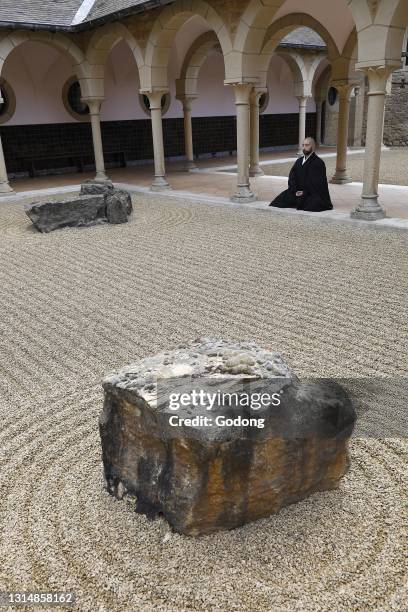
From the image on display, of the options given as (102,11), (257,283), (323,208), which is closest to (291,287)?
(257,283)


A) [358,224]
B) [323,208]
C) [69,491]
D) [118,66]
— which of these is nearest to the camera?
[69,491]

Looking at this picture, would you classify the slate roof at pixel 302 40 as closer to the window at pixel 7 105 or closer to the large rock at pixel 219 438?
the window at pixel 7 105

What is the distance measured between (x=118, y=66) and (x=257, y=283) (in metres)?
14.1

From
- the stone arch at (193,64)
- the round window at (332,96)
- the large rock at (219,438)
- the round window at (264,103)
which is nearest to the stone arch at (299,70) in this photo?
the round window at (264,103)

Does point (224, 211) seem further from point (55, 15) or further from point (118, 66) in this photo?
point (118, 66)

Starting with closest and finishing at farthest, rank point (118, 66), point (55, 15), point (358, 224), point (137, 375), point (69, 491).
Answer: point (137, 375) → point (69, 491) → point (358, 224) → point (55, 15) → point (118, 66)

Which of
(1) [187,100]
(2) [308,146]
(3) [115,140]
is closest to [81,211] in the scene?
(2) [308,146]

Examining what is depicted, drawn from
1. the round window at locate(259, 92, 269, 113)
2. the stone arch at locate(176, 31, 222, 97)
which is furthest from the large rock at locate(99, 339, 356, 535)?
the round window at locate(259, 92, 269, 113)

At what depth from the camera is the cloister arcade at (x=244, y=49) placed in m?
7.32

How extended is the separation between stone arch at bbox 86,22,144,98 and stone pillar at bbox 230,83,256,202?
11.1 feet

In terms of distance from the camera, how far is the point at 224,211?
977cm

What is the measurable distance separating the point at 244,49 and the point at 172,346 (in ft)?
23.4

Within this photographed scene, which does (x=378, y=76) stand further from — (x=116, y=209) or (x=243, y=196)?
(x=116, y=209)

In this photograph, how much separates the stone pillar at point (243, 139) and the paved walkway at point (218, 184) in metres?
0.39
